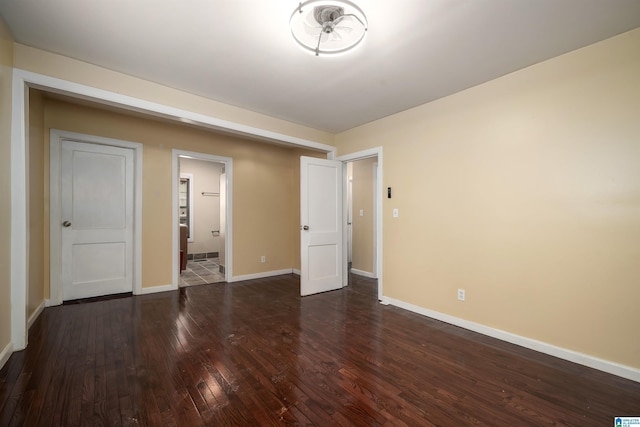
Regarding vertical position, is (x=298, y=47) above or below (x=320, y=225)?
above

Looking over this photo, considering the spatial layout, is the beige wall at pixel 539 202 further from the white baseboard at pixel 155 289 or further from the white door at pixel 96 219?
the white door at pixel 96 219

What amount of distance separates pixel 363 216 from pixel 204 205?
13.7 ft

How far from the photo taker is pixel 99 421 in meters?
1.56

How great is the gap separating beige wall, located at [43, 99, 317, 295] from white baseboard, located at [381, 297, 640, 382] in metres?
2.96

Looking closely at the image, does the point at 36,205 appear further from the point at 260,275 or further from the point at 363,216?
the point at 363,216

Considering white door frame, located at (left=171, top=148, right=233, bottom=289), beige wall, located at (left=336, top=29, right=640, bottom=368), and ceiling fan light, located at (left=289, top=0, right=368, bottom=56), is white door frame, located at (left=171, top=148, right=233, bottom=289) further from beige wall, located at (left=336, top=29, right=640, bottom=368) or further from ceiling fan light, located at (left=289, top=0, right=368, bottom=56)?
ceiling fan light, located at (left=289, top=0, right=368, bottom=56)

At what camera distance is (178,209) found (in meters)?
4.23

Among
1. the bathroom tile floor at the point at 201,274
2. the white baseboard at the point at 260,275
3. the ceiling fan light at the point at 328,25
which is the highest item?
the ceiling fan light at the point at 328,25

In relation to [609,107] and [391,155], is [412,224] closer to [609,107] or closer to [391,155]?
[391,155]

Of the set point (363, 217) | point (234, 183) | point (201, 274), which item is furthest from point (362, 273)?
point (201, 274)

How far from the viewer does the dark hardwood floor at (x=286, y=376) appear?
162cm

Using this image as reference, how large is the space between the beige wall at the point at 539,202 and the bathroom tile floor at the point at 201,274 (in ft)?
11.1

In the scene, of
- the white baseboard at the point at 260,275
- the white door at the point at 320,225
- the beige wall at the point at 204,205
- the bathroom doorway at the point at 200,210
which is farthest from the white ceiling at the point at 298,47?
the beige wall at the point at 204,205

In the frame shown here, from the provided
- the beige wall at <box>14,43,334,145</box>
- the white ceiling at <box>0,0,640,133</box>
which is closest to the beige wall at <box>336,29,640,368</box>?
the white ceiling at <box>0,0,640,133</box>
